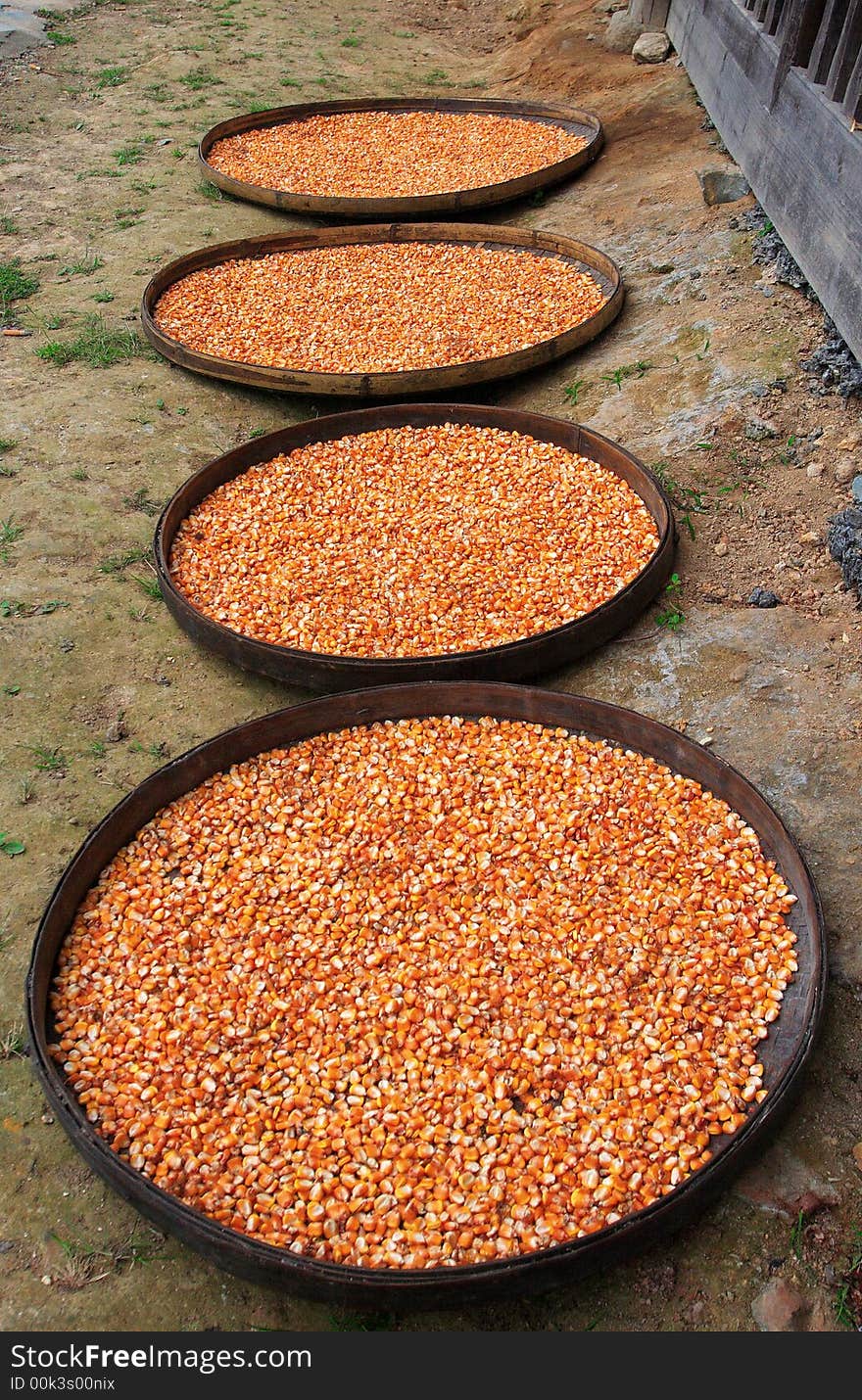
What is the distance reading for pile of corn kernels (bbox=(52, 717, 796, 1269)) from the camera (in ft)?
8.54

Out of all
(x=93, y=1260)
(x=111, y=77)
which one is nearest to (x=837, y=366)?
(x=93, y=1260)

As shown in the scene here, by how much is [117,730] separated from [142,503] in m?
1.83

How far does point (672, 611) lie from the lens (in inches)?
180

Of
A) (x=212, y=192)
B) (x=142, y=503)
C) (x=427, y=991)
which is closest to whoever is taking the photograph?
(x=427, y=991)

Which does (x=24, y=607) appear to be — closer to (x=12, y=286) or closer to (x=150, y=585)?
(x=150, y=585)

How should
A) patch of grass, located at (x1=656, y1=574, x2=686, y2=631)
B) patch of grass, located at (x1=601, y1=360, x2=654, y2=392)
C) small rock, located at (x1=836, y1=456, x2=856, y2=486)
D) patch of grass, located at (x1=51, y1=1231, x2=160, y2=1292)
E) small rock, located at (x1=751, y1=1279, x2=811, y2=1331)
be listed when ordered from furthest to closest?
patch of grass, located at (x1=601, y1=360, x2=654, y2=392) < small rock, located at (x1=836, y1=456, x2=856, y2=486) < patch of grass, located at (x1=656, y1=574, x2=686, y2=631) < patch of grass, located at (x1=51, y1=1231, x2=160, y2=1292) < small rock, located at (x1=751, y1=1279, x2=811, y2=1331)

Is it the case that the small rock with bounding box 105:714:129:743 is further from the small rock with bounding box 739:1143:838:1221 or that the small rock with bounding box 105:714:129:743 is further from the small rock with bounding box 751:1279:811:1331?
the small rock with bounding box 751:1279:811:1331

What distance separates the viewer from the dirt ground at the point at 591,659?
8.52 ft

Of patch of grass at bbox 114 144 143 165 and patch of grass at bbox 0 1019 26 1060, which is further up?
patch of grass at bbox 114 144 143 165

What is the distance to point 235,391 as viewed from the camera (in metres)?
6.58

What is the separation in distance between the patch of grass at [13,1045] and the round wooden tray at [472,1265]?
0.18 meters

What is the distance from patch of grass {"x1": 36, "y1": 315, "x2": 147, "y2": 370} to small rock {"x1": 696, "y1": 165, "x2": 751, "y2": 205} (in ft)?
14.2

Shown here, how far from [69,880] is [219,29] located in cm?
1420

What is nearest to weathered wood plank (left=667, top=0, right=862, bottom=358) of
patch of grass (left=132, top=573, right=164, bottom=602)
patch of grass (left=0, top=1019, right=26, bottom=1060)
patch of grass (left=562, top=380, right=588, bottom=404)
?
patch of grass (left=562, top=380, right=588, bottom=404)
